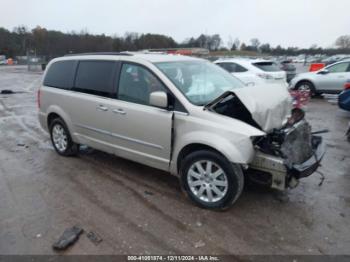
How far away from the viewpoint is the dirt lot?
9.75ft

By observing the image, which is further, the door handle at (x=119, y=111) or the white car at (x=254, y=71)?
the white car at (x=254, y=71)

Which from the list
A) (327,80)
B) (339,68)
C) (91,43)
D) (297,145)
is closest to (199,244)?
(297,145)

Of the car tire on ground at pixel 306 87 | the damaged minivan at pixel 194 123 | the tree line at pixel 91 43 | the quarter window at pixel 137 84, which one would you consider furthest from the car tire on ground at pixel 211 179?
the tree line at pixel 91 43

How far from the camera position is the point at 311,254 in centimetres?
283

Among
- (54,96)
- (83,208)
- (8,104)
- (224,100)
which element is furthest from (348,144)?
(8,104)

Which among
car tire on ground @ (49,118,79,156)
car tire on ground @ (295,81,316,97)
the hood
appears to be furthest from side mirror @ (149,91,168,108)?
car tire on ground @ (295,81,316,97)

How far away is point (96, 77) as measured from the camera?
4668 mm

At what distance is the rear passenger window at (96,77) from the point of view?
445cm

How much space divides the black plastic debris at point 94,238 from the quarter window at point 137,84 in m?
1.76

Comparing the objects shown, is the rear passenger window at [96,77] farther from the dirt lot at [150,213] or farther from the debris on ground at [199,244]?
the debris on ground at [199,244]

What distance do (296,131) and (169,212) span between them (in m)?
1.80

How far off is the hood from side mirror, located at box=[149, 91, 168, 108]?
530 mm

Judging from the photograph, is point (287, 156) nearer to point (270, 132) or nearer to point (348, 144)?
point (270, 132)

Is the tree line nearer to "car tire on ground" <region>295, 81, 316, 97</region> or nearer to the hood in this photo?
"car tire on ground" <region>295, 81, 316, 97</region>
